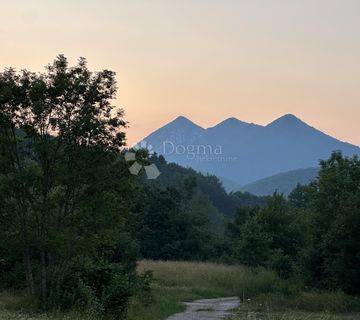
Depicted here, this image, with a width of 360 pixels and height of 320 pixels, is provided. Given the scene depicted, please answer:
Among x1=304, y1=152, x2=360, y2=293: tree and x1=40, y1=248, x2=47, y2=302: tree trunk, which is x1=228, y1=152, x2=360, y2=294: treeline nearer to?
x1=304, y1=152, x2=360, y2=293: tree

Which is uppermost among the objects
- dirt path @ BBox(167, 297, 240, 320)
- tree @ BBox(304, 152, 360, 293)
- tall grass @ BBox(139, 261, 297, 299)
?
tree @ BBox(304, 152, 360, 293)

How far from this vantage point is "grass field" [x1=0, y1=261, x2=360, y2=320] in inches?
783

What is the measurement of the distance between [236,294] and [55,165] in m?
23.2

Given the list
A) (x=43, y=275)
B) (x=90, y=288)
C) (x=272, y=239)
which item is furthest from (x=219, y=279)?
(x=43, y=275)

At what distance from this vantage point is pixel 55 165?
50.7 ft

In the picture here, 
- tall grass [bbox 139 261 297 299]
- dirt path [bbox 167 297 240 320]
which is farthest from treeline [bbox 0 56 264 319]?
tall grass [bbox 139 261 297 299]

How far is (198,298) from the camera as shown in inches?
1315

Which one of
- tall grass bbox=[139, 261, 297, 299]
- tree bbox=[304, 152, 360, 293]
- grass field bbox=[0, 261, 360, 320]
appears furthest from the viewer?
tall grass bbox=[139, 261, 297, 299]

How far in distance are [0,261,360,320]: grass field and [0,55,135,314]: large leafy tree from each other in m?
2.11

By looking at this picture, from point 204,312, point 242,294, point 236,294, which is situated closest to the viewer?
point 204,312

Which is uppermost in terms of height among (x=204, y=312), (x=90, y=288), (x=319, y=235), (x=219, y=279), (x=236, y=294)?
(x=90, y=288)

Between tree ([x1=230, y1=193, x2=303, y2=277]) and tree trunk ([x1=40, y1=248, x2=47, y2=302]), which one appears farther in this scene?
tree ([x1=230, y1=193, x2=303, y2=277])

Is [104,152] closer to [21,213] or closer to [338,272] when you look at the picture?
[21,213]

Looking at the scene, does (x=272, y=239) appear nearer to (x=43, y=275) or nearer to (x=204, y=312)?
(x=204, y=312)
